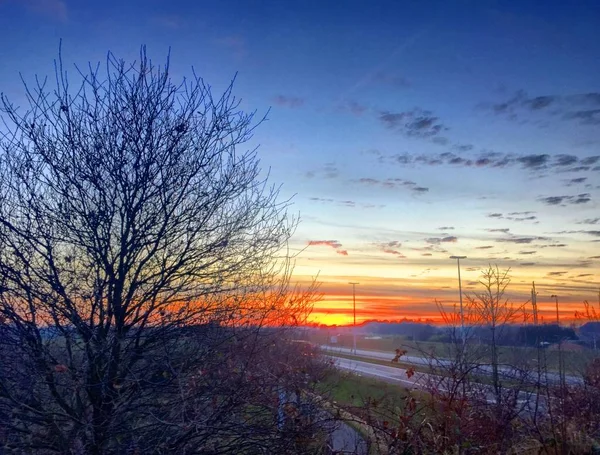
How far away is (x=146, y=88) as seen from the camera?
21.1 feet

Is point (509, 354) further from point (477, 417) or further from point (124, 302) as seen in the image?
point (124, 302)

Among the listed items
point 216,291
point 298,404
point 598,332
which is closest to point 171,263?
point 216,291

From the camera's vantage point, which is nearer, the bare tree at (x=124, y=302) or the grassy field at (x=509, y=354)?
the bare tree at (x=124, y=302)

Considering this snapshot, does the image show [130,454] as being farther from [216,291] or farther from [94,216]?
[94,216]

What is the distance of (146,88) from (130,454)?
379 cm

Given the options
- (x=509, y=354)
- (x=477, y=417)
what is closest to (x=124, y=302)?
(x=477, y=417)

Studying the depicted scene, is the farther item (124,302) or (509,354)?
(509,354)

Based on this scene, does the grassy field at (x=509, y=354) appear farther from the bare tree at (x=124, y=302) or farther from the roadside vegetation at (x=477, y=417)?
the bare tree at (x=124, y=302)

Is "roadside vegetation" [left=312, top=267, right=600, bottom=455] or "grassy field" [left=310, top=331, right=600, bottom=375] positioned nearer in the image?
"roadside vegetation" [left=312, top=267, right=600, bottom=455]

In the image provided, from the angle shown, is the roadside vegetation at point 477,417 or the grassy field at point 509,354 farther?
the grassy field at point 509,354

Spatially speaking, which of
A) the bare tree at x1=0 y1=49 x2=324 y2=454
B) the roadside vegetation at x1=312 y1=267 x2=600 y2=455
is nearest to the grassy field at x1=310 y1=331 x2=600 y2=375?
the roadside vegetation at x1=312 y1=267 x2=600 y2=455

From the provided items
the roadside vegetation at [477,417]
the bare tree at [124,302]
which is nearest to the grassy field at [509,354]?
the roadside vegetation at [477,417]

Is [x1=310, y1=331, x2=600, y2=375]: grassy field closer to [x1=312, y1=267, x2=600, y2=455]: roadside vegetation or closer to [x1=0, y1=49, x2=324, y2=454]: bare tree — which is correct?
[x1=312, y1=267, x2=600, y2=455]: roadside vegetation

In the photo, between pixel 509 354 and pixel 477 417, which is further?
pixel 509 354
